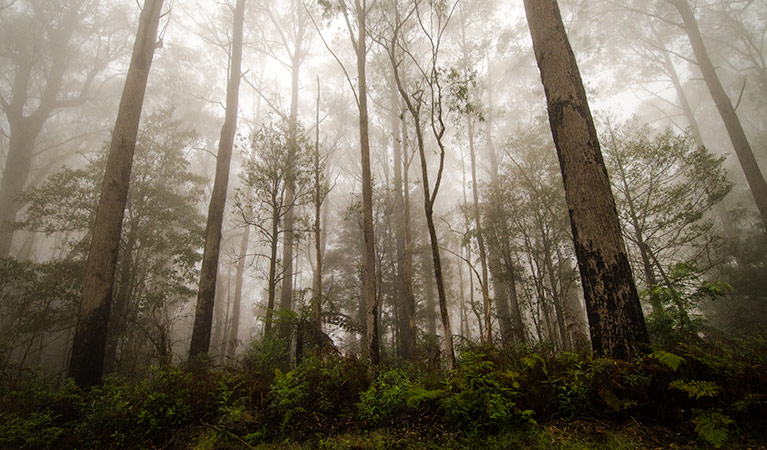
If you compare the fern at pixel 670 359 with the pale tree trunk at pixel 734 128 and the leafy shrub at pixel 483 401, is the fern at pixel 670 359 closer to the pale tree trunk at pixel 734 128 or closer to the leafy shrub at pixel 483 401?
the leafy shrub at pixel 483 401

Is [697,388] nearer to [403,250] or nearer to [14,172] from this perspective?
[403,250]

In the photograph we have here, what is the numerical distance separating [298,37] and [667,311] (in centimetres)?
2051

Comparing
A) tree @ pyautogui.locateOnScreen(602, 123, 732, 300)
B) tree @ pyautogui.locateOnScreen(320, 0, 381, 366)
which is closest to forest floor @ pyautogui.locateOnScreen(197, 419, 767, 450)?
tree @ pyautogui.locateOnScreen(320, 0, 381, 366)

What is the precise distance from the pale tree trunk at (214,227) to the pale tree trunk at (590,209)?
308 inches

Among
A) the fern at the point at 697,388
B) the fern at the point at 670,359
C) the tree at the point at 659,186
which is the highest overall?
the tree at the point at 659,186

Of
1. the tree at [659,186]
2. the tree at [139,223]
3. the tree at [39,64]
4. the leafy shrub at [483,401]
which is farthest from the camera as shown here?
the tree at [39,64]

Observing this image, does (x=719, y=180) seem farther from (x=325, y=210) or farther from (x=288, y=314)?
(x=325, y=210)

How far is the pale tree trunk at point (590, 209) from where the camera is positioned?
3.22 metres

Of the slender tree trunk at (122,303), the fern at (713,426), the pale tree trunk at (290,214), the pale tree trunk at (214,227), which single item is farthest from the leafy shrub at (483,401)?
the slender tree trunk at (122,303)

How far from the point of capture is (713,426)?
86.2 inches

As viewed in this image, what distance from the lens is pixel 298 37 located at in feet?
59.7

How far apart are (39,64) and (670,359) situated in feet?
95.7

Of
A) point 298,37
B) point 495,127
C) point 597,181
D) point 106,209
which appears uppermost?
point 298,37

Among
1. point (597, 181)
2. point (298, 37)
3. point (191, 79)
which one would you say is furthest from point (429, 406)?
point (191, 79)
